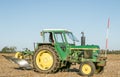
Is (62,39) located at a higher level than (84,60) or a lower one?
higher

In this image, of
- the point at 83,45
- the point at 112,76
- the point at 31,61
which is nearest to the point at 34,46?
the point at 31,61

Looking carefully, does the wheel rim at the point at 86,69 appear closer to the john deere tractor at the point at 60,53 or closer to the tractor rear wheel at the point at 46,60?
the john deere tractor at the point at 60,53

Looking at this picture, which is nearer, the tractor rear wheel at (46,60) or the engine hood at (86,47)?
the engine hood at (86,47)

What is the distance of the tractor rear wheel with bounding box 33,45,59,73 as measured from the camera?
16.2 m

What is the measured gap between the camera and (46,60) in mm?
16797

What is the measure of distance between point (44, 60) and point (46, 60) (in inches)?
5.6

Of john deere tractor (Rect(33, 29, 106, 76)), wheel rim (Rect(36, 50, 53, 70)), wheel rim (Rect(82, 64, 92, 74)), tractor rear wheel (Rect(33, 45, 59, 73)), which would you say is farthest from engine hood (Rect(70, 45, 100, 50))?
wheel rim (Rect(36, 50, 53, 70))

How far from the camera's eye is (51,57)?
16.5 meters

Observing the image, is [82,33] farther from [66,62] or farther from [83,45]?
[66,62]

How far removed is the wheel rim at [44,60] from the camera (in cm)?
1662

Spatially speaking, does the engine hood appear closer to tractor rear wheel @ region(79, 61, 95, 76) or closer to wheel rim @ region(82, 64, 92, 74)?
tractor rear wheel @ region(79, 61, 95, 76)

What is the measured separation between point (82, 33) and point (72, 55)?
1.22 meters

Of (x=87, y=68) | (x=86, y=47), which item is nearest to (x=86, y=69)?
(x=87, y=68)

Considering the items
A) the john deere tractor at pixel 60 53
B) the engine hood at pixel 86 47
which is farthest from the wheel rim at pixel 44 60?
the engine hood at pixel 86 47
